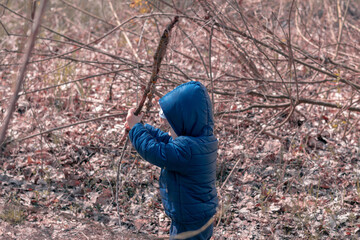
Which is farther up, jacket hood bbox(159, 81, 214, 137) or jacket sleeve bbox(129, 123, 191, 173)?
jacket hood bbox(159, 81, 214, 137)

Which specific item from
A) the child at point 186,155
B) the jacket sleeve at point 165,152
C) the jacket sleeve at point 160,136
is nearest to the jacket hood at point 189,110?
the child at point 186,155

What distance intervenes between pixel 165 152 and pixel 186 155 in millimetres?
120

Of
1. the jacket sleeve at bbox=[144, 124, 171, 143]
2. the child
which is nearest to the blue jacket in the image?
the child

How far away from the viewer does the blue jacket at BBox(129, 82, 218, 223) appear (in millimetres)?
2398

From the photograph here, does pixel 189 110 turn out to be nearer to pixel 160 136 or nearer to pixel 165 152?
pixel 165 152

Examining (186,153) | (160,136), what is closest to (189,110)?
(186,153)

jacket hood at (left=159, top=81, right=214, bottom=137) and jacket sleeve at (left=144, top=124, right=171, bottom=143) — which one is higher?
jacket hood at (left=159, top=81, right=214, bottom=137)

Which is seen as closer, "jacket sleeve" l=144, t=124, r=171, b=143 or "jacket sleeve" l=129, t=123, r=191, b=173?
"jacket sleeve" l=129, t=123, r=191, b=173

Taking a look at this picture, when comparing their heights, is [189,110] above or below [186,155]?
above

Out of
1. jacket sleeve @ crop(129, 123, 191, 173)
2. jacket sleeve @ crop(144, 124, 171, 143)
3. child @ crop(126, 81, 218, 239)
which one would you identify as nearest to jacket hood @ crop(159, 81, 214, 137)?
child @ crop(126, 81, 218, 239)

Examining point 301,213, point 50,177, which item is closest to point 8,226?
point 50,177

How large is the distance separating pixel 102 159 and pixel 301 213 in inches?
85.9

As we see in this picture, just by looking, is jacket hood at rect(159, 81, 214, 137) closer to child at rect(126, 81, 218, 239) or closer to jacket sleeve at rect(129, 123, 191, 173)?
child at rect(126, 81, 218, 239)

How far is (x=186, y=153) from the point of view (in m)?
2.38
